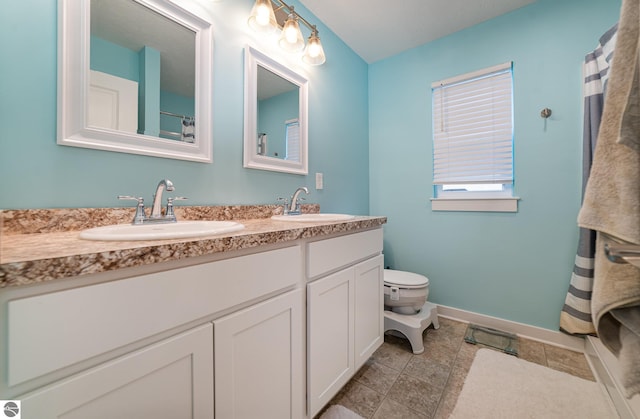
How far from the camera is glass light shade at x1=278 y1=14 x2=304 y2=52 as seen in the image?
4.56 feet

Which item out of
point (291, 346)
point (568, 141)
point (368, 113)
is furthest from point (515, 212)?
point (291, 346)

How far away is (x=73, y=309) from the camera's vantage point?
43cm

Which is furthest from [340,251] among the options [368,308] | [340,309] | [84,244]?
[84,244]

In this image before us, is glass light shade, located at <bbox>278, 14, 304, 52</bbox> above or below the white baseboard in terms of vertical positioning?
above

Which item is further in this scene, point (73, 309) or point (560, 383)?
point (560, 383)

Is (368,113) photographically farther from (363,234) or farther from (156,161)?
(156,161)

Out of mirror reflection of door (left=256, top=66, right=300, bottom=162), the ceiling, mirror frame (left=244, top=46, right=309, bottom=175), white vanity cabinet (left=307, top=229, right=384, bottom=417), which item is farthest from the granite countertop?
the ceiling

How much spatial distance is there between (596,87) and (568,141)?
0.99ft

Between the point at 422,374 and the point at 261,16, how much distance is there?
6.75ft

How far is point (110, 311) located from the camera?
47 cm

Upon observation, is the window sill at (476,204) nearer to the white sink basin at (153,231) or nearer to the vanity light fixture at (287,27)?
the vanity light fixture at (287,27)

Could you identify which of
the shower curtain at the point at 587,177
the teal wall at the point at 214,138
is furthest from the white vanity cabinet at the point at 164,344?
the shower curtain at the point at 587,177

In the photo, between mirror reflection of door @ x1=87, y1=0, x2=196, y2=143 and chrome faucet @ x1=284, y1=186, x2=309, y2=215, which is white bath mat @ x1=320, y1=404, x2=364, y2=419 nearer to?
chrome faucet @ x1=284, y1=186, x2=309, y2=215

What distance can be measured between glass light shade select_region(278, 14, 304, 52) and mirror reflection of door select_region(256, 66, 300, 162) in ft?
0.59
